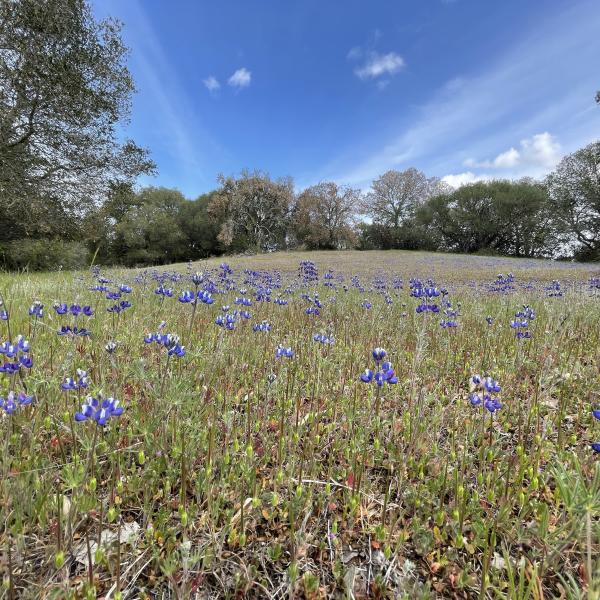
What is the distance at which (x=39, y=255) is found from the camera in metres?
18.2

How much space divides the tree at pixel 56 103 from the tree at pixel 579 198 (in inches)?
1913

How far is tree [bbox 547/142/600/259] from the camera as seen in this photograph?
40188 millimetres

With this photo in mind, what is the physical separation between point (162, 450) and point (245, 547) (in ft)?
2.26

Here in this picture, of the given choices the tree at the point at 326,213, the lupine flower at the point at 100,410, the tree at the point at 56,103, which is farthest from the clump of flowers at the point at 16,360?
the tree at the point at 326,213

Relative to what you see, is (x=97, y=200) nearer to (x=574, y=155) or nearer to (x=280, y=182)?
(x=280, y=182)

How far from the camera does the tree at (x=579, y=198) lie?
40.2 meters

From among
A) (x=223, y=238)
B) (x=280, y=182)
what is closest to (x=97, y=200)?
(x=223, y=238)

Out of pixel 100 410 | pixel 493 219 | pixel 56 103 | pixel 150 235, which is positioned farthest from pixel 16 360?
pixel 493 219

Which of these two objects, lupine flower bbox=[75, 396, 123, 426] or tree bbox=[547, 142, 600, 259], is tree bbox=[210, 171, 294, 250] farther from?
lupine flower bbox=[75, 396, 123, 426]

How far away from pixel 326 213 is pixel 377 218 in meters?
11.0

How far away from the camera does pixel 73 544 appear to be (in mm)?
1523

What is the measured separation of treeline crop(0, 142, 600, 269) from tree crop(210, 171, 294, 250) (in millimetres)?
142

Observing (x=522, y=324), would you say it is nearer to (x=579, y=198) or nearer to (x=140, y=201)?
(x=140, y=201)

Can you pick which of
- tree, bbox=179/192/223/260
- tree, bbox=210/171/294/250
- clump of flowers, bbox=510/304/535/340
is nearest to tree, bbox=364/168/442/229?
tree, bbox=210/171/294/250
